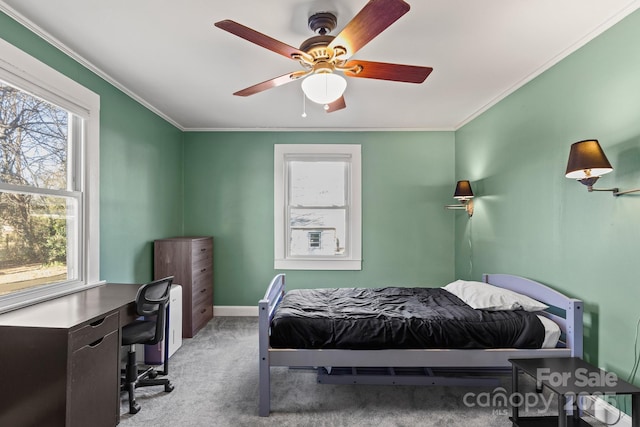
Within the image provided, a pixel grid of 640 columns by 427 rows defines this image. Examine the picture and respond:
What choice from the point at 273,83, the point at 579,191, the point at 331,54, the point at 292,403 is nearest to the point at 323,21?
the point at 331,54

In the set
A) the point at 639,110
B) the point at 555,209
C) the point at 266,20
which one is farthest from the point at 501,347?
the point at 266,20

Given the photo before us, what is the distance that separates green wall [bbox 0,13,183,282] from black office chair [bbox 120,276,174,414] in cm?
77

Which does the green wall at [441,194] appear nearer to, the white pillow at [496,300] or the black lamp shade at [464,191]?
the black lamp shade at [464,191]

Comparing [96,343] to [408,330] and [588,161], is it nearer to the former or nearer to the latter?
[408,330]

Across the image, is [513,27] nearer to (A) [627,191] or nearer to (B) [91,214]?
(A) [627,191]

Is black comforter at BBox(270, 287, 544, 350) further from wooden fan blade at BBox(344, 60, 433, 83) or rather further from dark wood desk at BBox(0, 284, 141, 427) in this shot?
wooden fan blade at BBox(344, 60, 433, 83)

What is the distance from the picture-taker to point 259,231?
173 inches

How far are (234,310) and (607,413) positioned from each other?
3.78 metres

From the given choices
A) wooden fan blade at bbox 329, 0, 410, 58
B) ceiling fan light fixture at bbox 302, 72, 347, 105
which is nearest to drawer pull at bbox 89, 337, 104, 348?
ceiling fan light fixture at bbox 302, 72, 347, 105

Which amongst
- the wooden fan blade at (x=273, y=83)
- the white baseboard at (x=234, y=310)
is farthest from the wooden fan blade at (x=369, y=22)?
the white baseboard at (x=234, y=310)

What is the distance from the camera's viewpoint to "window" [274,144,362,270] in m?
4.36

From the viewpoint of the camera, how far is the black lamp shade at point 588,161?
6.14ft

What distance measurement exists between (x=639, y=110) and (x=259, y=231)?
12.4 feet

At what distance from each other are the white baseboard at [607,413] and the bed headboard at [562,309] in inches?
11.8
